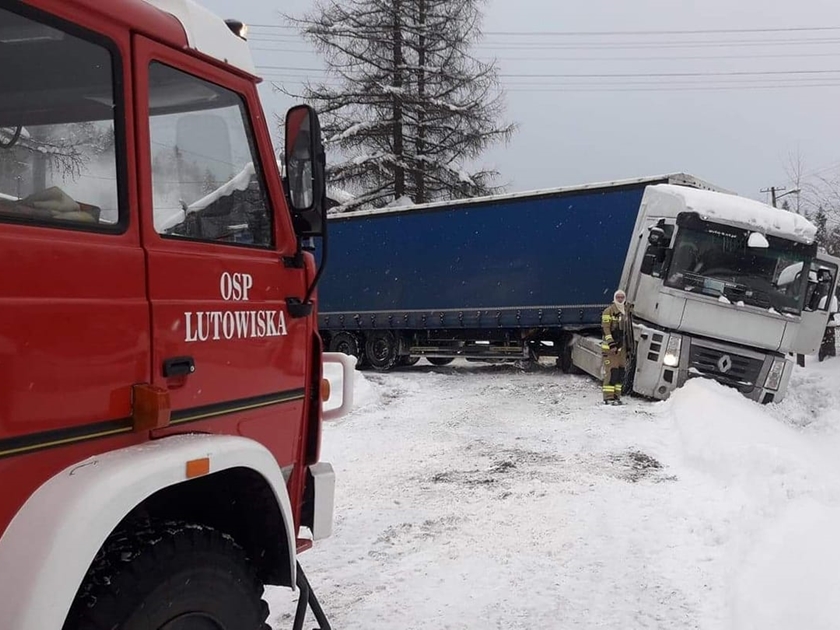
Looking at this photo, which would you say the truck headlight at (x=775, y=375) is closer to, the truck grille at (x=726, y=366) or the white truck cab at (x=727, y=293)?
the white truck cab at (x=727, y=293)

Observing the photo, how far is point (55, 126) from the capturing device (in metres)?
2.21

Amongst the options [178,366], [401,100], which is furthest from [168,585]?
[401,100]

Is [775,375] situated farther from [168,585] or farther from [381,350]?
[168,585]

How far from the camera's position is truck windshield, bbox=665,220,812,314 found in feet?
34.4

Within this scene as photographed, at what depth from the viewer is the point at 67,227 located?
2064 millimetres

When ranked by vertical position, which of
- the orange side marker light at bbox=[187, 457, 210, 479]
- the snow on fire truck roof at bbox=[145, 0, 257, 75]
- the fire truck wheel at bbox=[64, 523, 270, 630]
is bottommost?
the fire truck wheel at bbox=[64, 523, 270, 630]

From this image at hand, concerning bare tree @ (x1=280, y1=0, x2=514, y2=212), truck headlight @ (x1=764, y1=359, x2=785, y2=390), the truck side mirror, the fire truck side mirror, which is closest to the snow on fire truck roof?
the fire truck side mirror

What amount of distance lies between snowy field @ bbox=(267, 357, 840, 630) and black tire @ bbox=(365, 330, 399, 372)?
6.73 m

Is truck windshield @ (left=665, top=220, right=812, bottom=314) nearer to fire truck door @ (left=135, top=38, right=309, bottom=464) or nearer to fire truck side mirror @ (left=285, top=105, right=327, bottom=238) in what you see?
fire truck side mirror @ (left=285, top=105, right=327, bottom=238)

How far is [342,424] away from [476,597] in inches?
223

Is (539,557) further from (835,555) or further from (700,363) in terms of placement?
(700,363)

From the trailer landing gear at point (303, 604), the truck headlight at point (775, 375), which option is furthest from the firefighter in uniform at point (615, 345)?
the trailer landing gear at point (303, 604)

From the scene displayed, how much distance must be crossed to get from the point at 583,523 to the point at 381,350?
11582 mm

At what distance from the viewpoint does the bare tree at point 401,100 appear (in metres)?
26.2
